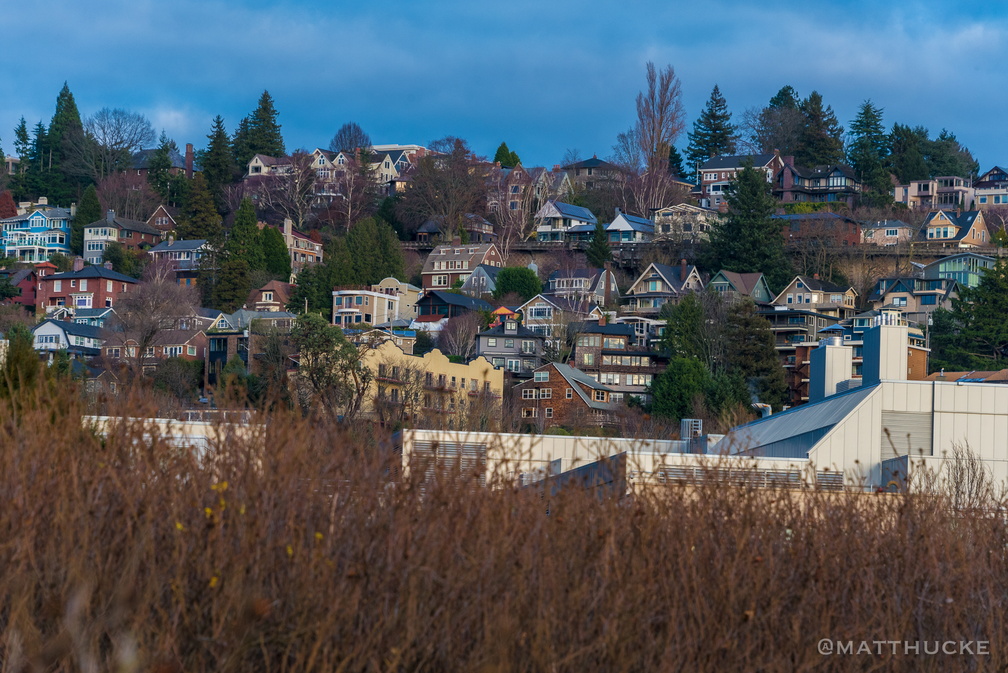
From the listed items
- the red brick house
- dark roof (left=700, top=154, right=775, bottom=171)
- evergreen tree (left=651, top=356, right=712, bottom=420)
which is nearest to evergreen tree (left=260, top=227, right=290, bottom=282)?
the red brick house

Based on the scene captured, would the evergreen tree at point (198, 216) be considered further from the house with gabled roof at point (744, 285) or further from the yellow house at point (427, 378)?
the yellow house at point (427, 378)

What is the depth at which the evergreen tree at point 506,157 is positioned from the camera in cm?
13000

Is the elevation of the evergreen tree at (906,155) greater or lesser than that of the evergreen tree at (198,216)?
greater

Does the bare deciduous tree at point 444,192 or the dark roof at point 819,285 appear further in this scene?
the bare deciduous tree at point 444,192

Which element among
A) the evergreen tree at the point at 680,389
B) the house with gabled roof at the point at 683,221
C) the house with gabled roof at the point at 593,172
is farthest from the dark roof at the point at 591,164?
the evergreen tree at the point at 680,389

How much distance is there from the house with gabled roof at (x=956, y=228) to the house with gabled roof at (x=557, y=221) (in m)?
24.3

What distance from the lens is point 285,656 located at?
865cm

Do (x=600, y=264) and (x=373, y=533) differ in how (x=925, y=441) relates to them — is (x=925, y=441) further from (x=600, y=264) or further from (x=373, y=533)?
(x=600, y=264)

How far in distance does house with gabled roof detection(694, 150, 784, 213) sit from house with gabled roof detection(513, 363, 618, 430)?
4514 cm

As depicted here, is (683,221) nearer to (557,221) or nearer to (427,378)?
(557,221)

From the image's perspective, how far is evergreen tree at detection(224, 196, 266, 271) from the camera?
9821 centimetres

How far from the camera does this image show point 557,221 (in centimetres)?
10625

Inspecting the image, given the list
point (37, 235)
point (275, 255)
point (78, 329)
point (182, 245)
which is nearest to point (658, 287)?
point (275, 255)

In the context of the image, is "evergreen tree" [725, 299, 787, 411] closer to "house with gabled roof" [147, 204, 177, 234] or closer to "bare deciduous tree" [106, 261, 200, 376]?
"bare deciduous tree" [106, 261, 200, 376]
